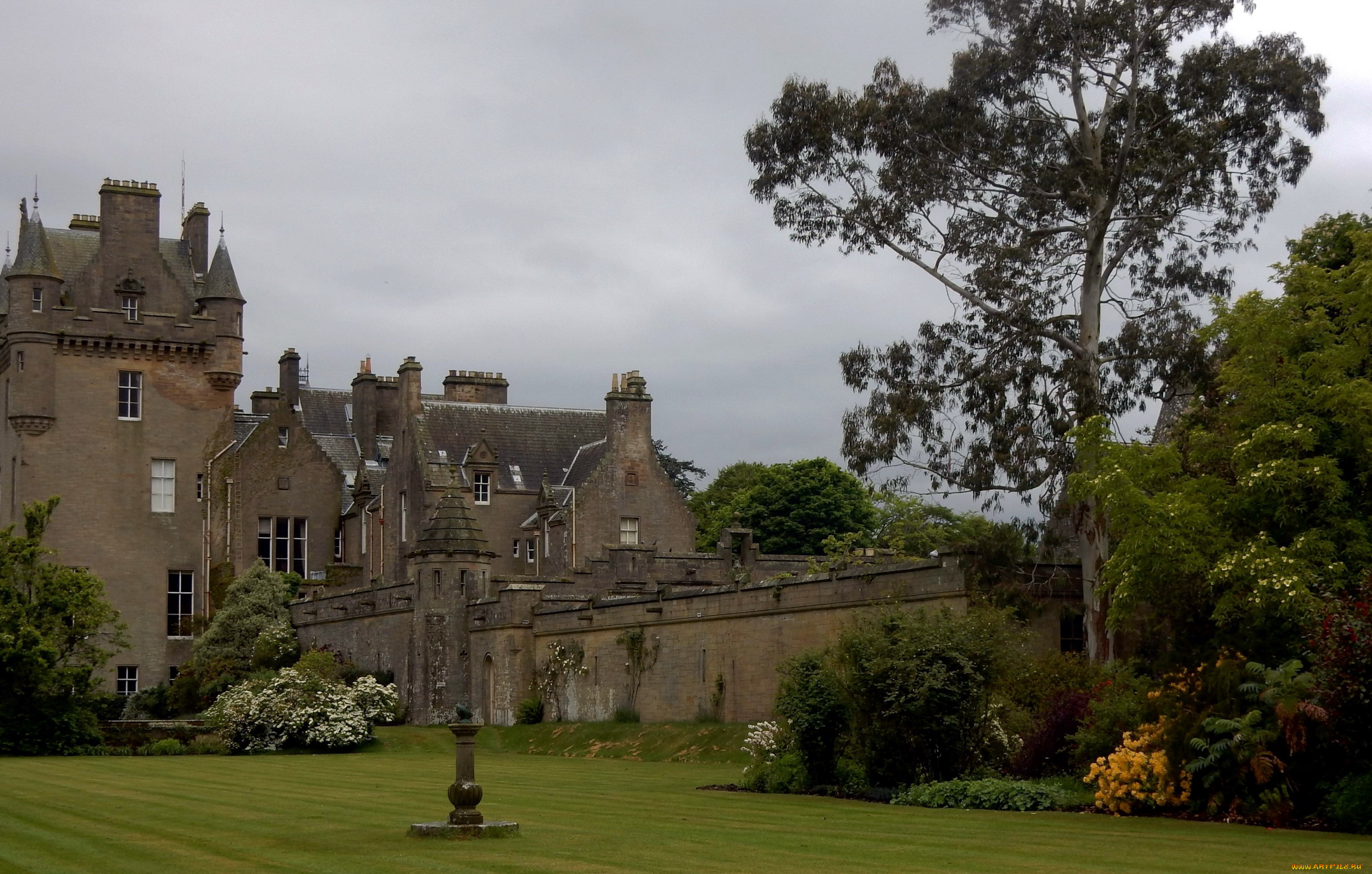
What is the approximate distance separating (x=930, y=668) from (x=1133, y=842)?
23.8 ft

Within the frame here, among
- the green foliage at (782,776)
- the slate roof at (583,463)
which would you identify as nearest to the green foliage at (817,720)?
the green foliage at (782,776)

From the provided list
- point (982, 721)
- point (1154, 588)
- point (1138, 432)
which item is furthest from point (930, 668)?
point (1138, 432)

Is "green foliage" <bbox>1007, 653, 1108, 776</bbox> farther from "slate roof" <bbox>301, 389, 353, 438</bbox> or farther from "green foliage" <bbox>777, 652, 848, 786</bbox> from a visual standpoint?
"slate roof" <bbox>301, 389, 353, 438</bbox>

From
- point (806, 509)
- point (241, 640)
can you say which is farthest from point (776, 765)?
point (806, 509)

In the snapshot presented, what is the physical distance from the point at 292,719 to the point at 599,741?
855 centimetres

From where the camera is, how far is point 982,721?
80.3 feet

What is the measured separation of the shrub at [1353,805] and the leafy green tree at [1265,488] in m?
2.55

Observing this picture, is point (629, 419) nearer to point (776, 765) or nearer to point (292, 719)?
point (292, 719)

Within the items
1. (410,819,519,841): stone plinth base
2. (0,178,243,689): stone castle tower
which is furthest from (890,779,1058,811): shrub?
(0,178,243,689): stone castle tower

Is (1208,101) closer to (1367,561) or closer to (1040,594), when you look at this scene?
(1040,594)

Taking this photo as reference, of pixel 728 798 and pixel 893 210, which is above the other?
pixel 893 210

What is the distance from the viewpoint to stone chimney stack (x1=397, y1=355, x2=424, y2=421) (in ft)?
195

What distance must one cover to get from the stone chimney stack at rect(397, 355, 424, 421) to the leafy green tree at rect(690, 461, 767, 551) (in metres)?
27.3

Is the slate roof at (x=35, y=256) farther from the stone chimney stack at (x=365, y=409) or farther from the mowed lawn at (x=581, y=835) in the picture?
the mowed lawn at (x=581, y=835)
